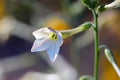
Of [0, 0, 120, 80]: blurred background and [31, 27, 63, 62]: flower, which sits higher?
[31, 27, 63, 62]: flower

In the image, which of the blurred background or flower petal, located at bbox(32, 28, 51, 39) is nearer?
flower petal, located at bbox(32, 28, 51, 39)

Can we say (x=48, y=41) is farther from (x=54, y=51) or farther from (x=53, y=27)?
(x=53, y=27)

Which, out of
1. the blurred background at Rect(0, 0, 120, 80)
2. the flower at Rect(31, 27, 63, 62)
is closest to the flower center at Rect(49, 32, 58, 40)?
the flower at Rect(31, 27, 63, 62)

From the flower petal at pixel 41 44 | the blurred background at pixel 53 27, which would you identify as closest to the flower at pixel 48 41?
the flower petal at pixel 41 44

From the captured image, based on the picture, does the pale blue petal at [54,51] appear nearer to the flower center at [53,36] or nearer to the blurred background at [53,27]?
the flower center at [53,36]

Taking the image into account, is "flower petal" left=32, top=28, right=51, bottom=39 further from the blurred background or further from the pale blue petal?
the blurred background

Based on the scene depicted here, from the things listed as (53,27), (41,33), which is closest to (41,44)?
(41,33)
